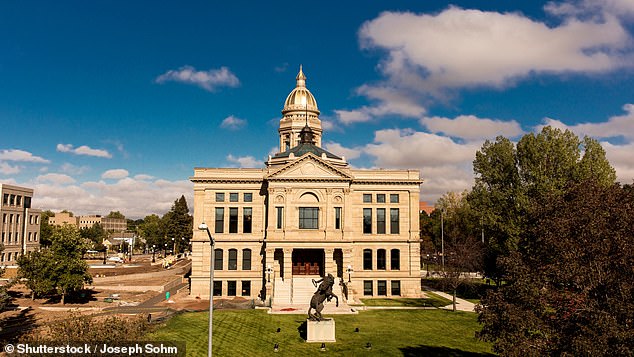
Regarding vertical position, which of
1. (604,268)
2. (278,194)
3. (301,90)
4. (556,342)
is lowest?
(556,342)

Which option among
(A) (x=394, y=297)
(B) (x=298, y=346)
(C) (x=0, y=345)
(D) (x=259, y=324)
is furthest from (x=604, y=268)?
(A) (x=394, y=297)

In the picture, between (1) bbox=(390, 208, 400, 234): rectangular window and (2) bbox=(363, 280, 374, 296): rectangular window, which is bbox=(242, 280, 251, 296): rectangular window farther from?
(1) bbox=(390, 208, 400, 234): rectangular window

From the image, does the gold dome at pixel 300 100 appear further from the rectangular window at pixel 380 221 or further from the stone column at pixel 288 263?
the stone column at pixel 288 263

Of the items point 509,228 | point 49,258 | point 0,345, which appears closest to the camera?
point 0,345

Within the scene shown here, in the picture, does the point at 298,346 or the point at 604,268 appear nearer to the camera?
the point at 604,268

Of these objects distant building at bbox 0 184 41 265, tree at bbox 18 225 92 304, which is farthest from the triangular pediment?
distant building at bbox 0 184 41 265

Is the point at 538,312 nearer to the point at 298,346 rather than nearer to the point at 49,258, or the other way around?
the point at 298,346

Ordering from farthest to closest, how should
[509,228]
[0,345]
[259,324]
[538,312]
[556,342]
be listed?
[509,228] → [259,324] → [0,345] → [538,312] → [556,342]

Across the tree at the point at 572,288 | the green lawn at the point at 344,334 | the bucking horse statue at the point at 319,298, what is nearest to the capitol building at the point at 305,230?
the green lawn at the point at 344,334

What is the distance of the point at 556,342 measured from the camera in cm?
1587

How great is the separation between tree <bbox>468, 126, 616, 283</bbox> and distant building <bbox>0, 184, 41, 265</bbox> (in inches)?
3264

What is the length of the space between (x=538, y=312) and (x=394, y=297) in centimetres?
3818

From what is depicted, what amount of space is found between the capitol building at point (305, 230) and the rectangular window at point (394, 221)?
0.42 ft

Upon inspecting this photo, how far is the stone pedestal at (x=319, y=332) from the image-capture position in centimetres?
3309
